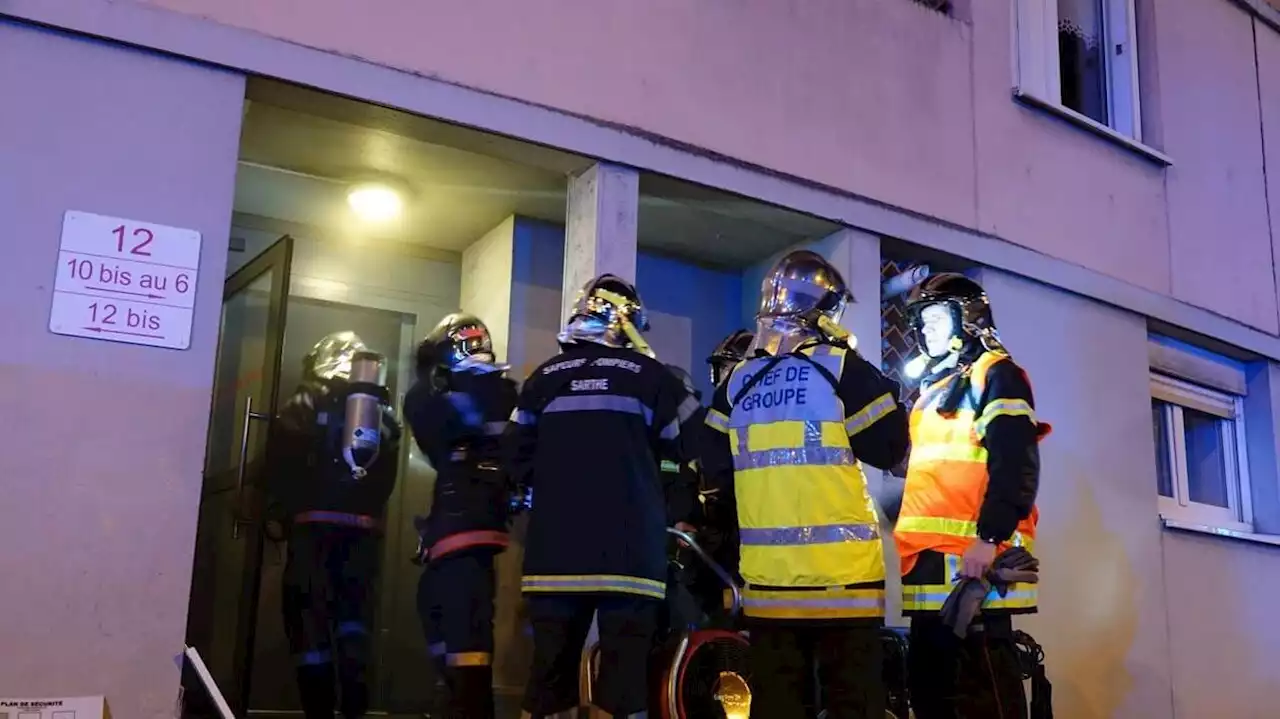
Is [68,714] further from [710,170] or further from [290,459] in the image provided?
[710,170]

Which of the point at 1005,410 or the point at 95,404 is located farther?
the point at 1005,410

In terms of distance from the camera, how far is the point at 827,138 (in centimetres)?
650

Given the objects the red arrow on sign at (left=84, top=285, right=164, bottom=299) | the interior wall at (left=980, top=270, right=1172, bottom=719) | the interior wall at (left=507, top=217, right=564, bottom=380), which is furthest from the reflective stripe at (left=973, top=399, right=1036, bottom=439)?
the red arrow on sign at (left=84, top=285, right=164, bottom=299)

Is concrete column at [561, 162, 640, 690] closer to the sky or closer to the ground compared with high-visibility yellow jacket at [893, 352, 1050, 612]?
closer to the sky

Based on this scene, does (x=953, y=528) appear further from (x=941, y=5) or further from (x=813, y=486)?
(x=941, y=5)

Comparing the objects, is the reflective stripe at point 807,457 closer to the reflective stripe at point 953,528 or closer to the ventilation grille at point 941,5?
the reflective stripe at point 953,528

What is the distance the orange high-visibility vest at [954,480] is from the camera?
4.51m

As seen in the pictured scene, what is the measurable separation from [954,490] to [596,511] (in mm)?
1428

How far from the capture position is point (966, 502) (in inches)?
178

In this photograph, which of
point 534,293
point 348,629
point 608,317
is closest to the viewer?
point 608,317

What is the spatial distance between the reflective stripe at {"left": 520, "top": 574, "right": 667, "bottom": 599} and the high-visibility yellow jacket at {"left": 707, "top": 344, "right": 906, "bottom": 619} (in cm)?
38

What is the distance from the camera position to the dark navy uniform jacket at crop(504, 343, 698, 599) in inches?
166

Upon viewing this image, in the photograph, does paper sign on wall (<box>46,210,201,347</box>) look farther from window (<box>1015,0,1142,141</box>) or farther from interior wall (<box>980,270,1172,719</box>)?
window (<box>1015,0,1142,141</box>)

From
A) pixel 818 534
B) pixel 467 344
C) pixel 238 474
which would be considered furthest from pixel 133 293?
pixel 818 534
